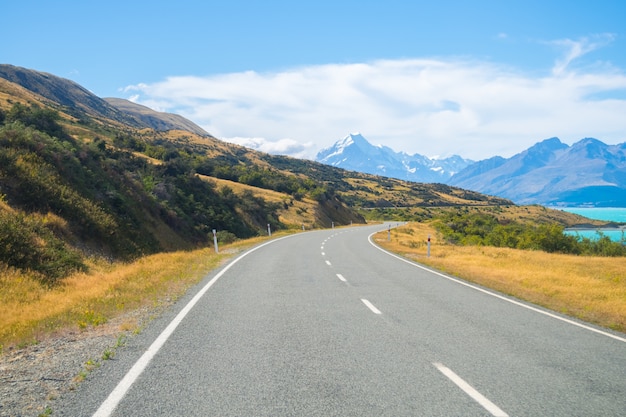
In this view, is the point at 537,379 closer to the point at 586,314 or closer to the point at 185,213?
the point at 586,314

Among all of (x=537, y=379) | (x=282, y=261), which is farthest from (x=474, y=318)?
(x=282, y=261)

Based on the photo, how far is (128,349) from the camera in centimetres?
608

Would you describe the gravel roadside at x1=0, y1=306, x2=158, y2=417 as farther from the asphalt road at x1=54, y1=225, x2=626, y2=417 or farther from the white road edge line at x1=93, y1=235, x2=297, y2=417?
the white road edge line at x1=93, y1=235, x2=297, y2=417

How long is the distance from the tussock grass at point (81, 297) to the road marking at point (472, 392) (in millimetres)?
5214

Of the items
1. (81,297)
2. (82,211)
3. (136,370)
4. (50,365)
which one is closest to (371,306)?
(136,370)

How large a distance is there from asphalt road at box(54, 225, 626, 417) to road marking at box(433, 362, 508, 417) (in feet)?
0.04

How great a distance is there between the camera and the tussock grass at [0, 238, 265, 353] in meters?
7.40

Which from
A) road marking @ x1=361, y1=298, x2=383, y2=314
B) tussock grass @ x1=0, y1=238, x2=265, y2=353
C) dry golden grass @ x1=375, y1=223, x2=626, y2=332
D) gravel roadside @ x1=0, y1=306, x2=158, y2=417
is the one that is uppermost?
dry golden grass @ x1=375, y1=223, x2=626, y2=332

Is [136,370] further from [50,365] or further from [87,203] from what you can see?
[87,203]

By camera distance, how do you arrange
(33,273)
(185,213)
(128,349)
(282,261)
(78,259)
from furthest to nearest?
(185,213), (282,261), (78,259), (33,273), (128,349)

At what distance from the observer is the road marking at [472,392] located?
4.07 m

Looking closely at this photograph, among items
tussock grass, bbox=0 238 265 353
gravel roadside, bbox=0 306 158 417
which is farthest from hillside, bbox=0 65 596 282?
gravel roadside, bbox=0 306 158 417

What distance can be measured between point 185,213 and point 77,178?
13.3 meters

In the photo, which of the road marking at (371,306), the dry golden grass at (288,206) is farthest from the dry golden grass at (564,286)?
the dry golden grass at (288,206)
